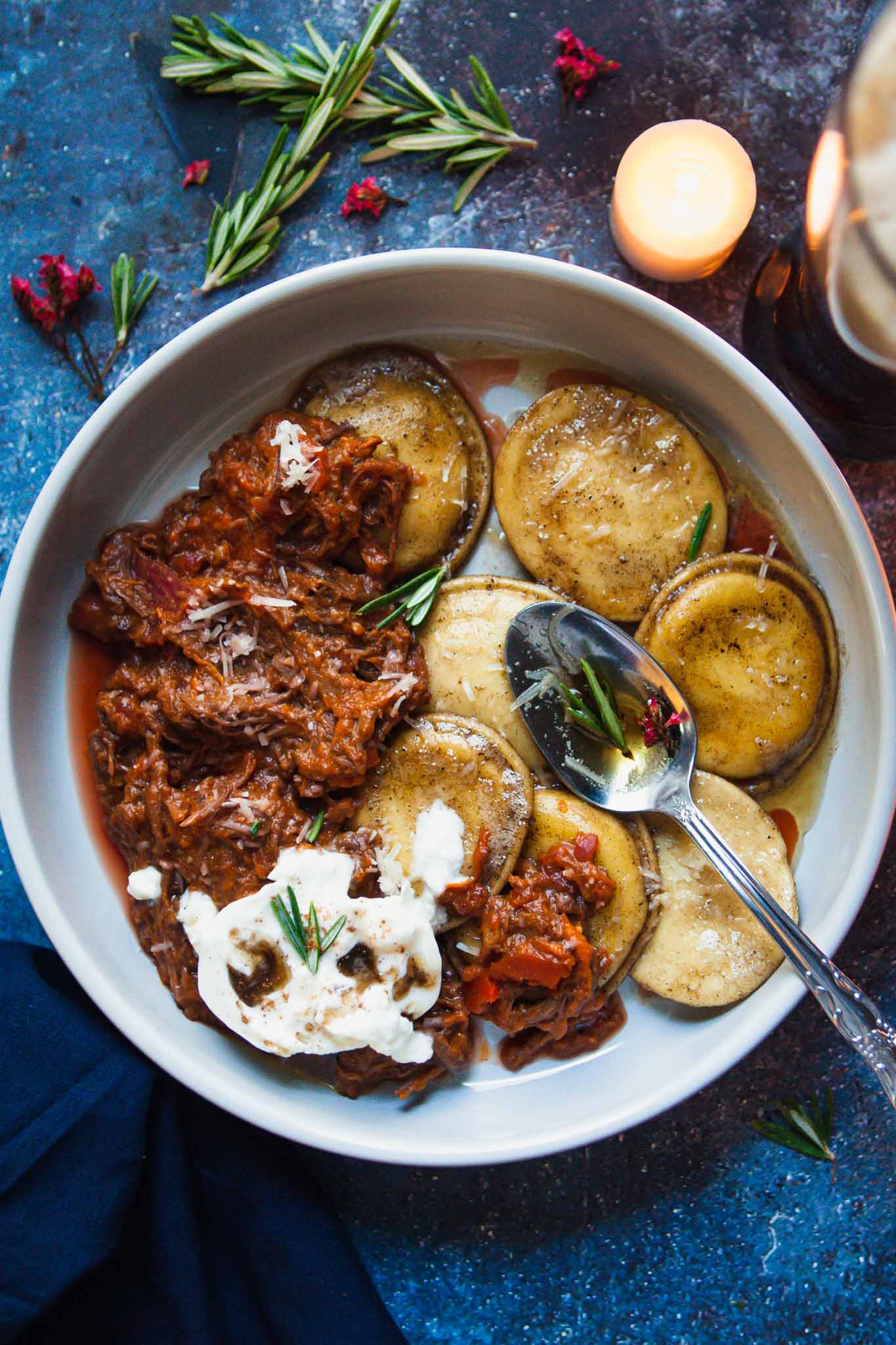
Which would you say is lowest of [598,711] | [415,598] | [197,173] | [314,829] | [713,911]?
[713,911]

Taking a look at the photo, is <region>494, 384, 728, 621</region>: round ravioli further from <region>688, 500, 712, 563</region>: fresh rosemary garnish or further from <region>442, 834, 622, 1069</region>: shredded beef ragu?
<region>442, 834, 622, 1069</region>: shredded beef ragu

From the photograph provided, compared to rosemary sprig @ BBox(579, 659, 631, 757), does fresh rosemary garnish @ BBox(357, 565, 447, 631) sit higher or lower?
higher

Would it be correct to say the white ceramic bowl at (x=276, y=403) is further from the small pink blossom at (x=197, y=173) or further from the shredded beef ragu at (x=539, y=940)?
the small pink blossom at (x=197, y=173)

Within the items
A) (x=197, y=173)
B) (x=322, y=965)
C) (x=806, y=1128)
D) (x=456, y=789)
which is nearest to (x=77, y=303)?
(x=197, y=173)

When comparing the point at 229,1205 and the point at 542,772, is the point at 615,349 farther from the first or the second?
the point at 229,1205

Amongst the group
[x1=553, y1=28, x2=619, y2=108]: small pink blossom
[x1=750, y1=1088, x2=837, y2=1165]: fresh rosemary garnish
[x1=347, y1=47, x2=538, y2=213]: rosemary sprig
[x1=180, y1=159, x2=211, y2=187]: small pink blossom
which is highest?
[x1=553, y1=28, x2=619, y2=108]: small pink blossom

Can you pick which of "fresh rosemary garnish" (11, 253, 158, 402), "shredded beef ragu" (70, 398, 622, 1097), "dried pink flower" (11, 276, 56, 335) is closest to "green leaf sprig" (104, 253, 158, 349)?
"fresh rosemary garnish" (11, 253, 158, 402)

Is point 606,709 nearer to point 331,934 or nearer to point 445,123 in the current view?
point 331,934

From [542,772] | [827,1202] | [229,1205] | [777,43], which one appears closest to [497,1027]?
[542,772]
